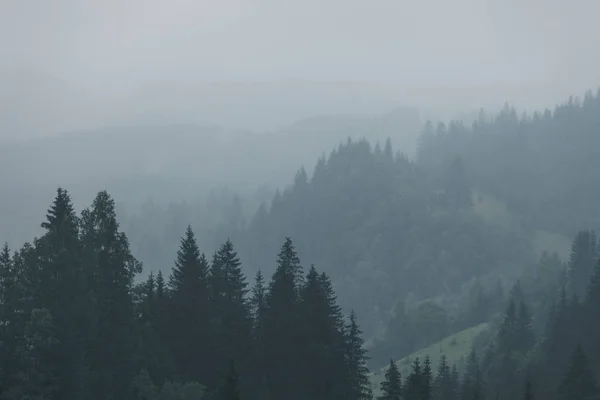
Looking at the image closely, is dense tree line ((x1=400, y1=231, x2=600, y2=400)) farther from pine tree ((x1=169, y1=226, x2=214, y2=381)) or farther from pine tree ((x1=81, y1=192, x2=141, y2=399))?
pine tree ((x1=81, y1=192, x2=141, y2=399))

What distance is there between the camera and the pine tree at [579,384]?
197 ft

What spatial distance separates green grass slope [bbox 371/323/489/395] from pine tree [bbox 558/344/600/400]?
182ft

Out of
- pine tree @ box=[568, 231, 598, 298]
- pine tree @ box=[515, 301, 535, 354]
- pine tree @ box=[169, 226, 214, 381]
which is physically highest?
pine tree @ box=[568, 231, 598, 298]

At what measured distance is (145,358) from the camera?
153 ft

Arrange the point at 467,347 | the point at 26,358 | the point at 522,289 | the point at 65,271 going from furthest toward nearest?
the point at 522,289 < the point at 467,347 < the point at 65,271 < the point at 26,358

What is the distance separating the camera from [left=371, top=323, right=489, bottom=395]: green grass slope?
4754 inches

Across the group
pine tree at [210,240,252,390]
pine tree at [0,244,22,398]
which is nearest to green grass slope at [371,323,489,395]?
pine tree at [210,240,252,390]

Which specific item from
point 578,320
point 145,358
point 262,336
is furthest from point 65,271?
point 578,320

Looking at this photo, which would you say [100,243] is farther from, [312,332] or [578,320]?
[578,320]

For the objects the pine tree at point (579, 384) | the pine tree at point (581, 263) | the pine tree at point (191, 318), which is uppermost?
the pine tree at point (581, 263)

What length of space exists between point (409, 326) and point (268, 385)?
338 feet

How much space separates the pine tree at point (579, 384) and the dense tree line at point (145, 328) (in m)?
18.2

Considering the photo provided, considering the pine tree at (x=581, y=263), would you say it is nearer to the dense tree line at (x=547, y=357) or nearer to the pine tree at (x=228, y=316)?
the dense tree line at (x=547, y=357)

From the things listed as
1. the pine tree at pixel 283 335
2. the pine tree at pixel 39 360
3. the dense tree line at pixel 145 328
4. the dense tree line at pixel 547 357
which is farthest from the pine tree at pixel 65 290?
the dense tree line at pixel 547 357
